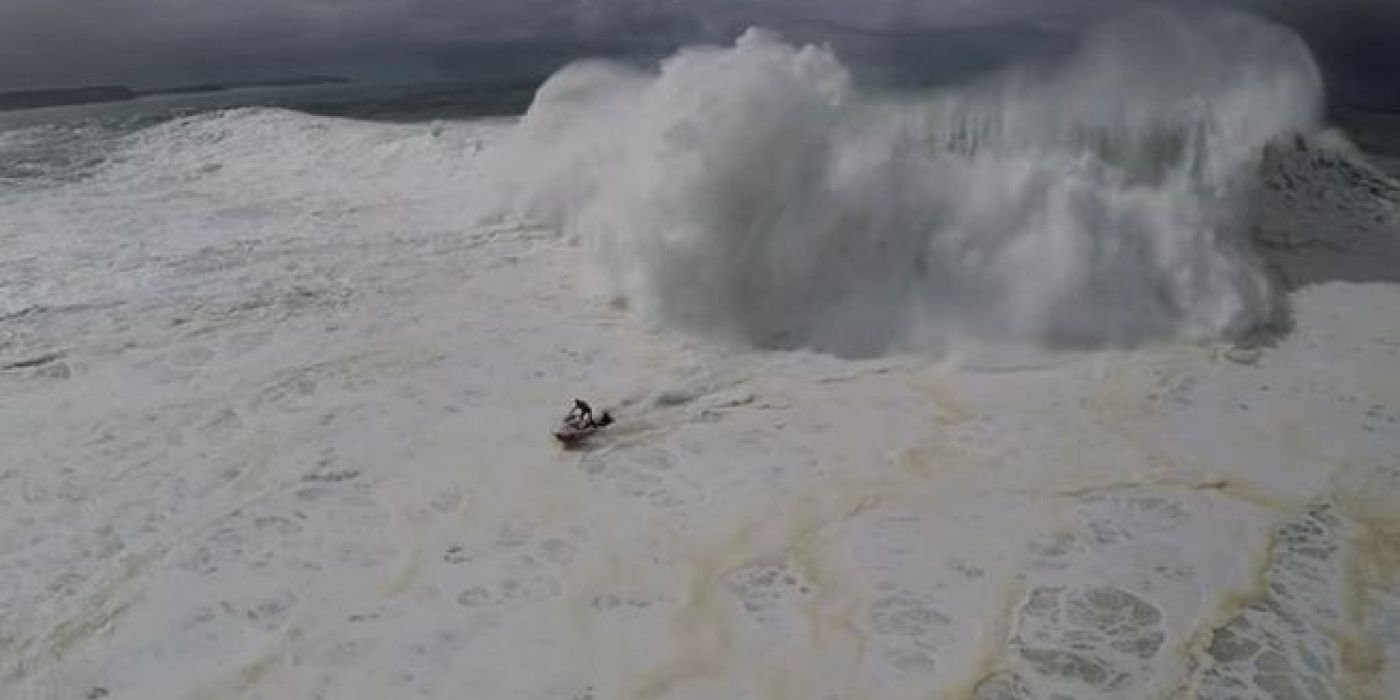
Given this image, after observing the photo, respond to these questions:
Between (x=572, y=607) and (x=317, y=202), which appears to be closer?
(x=572, y=607)

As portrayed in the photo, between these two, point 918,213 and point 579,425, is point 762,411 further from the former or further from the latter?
point 918,213

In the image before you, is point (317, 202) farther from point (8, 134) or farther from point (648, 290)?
point (8, 134)

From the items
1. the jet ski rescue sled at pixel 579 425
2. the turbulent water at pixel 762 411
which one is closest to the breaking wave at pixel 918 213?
the turbulent water at pixel 762 411

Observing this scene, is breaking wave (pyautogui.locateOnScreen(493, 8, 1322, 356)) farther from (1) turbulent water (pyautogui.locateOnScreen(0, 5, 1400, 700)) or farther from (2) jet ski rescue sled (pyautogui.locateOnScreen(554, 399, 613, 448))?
(2) jet ski rescue sled (pyautogui.locateOnScreen(554, 399, 613, 448))

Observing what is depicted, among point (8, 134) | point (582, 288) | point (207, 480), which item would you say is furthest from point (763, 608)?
point (8, 134)

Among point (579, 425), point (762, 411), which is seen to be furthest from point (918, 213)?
point (579, 425)
